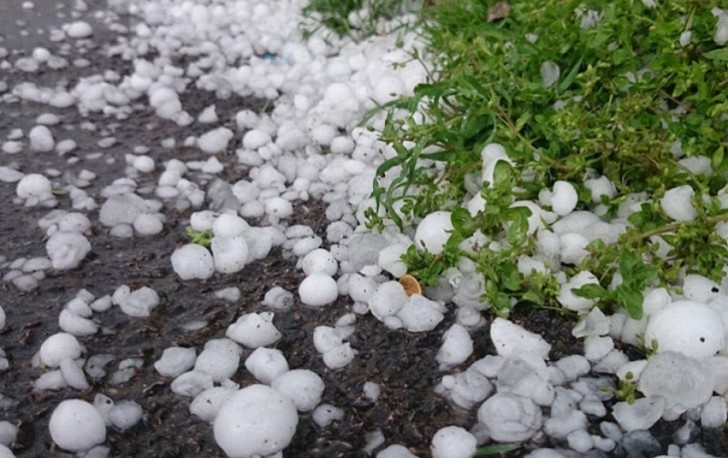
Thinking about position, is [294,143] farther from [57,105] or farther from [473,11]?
[57,105]

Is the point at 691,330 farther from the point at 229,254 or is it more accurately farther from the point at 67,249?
the point at 67,249

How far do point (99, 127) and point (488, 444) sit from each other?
4.99 ft

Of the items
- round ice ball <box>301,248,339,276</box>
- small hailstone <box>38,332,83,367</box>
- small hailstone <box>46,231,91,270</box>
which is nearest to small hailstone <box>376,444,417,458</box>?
round ice ball <box>301,248,339,276</box>

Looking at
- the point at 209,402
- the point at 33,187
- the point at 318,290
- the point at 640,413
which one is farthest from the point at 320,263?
the point at 33,187

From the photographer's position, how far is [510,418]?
4.05 ft

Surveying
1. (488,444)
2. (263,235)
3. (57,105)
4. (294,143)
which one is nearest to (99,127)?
(57,105)

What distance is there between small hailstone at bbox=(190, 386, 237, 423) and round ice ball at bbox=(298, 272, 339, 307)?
283 millimetres

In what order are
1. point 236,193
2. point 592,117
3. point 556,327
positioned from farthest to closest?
point 236,193 → point 592,117 → point 556,327

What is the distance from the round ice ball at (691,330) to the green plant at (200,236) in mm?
906

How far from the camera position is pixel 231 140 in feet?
7.23

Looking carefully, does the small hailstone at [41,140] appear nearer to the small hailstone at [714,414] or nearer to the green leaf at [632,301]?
the green leaf at [632,301]

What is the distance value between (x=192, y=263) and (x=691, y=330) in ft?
3.06

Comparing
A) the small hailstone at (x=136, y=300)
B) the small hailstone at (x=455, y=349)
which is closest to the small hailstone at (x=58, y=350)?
the small hailstone at (x=136, y=300)

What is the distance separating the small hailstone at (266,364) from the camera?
1.37 m
